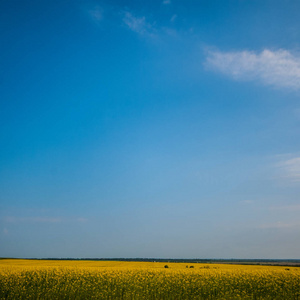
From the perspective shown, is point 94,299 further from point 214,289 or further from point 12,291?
point 214,289

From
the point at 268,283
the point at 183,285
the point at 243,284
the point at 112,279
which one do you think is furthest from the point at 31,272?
the point at 268,283

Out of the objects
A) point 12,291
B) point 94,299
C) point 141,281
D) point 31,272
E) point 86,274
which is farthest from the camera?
point 31,272

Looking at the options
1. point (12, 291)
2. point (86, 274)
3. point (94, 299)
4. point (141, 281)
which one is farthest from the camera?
point (86, 274)

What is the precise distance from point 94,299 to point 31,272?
9.02 m

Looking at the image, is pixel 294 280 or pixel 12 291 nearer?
pixel 12 291

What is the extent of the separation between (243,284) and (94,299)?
10.5m

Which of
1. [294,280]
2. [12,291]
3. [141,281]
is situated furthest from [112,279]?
[294,280]

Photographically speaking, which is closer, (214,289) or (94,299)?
(94,299)

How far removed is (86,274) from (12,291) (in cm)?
538

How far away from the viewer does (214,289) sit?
61.4 feet

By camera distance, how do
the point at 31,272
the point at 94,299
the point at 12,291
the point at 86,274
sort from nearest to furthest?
the point at 94,299, the point at 12,291, the point at 86,274, the point at 31,272

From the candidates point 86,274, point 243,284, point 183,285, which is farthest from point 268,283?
point 86,274

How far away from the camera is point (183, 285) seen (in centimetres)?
1897

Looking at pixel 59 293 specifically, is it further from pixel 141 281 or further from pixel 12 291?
pixel 141 281
